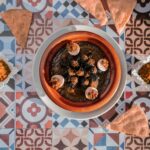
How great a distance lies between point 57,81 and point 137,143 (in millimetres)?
618

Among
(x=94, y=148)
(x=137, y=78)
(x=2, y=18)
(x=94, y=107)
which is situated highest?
(x=2, y=18)

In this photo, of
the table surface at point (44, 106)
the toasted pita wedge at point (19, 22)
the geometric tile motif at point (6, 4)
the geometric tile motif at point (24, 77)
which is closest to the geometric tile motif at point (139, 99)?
the table surface at point (44, 106)

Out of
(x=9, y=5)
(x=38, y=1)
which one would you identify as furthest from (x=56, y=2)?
(x=9, y=5)

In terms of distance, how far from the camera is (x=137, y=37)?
8.39 ft

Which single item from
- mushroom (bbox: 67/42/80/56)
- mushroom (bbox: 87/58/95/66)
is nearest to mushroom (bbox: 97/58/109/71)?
mushroom (bbox: 87/58/95/66)

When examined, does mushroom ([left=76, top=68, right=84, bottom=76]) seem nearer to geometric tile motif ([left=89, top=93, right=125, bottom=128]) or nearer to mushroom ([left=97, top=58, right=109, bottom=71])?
mushroom ([left=97, top=58, right=109, bottom=71])

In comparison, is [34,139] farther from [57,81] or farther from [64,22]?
[64,22]

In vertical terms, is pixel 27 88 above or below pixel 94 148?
above

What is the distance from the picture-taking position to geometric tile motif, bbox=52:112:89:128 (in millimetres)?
2504

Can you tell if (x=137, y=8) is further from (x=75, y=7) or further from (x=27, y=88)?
(x=27, y=88)

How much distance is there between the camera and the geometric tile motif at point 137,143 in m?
2.53

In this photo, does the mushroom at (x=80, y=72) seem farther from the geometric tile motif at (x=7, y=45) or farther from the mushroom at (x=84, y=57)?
the geometric tile motif at (x=7, y=45)

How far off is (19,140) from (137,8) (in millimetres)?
1031

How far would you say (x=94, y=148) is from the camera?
2.51 meters
